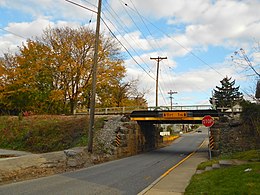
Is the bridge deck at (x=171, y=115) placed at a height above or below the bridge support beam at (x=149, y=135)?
above

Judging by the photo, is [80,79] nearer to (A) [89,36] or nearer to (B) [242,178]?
(A) [89,36]

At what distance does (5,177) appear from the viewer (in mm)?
12094

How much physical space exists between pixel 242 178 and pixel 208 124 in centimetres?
1254

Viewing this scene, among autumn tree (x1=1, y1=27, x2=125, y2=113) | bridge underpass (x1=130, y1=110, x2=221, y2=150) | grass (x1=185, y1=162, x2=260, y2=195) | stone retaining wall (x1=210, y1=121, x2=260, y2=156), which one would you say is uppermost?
autumn tree (x1=1, y1=27, x2=125, y2=113)

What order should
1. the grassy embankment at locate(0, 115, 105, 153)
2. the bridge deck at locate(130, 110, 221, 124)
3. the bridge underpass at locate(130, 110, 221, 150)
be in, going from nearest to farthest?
the grassy embankment at locate(0, 115, 105, 153)
the bridge underpass at locate(130, 110, 221, 150)
the bridge deck at locate(130, 110, 221, 124)

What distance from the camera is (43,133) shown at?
29797 mm

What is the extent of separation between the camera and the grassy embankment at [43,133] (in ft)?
86.7

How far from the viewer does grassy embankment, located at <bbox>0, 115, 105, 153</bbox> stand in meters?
26.4

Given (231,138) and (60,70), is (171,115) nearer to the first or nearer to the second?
(231,138)

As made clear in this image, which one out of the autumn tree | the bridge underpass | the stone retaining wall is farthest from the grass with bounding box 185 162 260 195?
the autumn tree

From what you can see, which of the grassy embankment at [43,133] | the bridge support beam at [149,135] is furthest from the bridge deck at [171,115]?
the grassy embankment at [43,133]

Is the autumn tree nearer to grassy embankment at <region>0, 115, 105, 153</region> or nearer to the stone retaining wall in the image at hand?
grassy embankment at <region>0, 115, 105, 153</region>

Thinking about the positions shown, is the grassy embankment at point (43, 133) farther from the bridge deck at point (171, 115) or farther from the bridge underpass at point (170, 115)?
the bridge underpass at point (170, 115)

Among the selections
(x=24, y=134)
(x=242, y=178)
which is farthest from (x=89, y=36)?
(x=242, y=178)
